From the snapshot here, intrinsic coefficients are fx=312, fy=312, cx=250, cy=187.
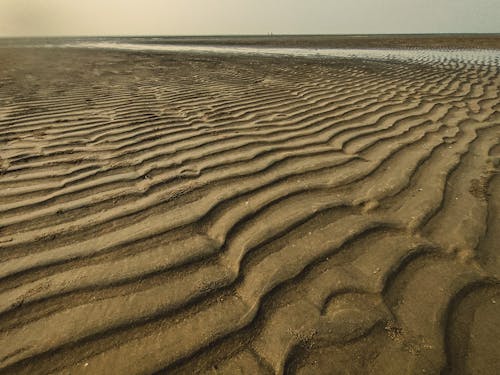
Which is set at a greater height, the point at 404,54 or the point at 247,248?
the point at 247,248

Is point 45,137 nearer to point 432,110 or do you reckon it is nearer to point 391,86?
point 432,110

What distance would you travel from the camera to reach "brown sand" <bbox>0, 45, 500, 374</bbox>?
48.7 inches

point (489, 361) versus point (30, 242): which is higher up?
point (30, 242)

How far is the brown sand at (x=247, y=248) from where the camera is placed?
124 cm

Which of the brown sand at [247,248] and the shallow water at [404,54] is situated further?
the shallow water at [404,54]

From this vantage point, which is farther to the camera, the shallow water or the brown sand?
the shallow water

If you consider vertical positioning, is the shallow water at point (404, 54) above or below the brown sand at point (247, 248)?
below

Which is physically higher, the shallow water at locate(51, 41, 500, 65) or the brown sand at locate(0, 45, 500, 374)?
the brown sand at locate(0, 45, 500, 374)

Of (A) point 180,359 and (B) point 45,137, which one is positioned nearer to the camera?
(A) point 180,359

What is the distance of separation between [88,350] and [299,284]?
0.94m

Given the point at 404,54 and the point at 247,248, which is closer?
the point at 247,248

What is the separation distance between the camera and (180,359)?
3.89ft

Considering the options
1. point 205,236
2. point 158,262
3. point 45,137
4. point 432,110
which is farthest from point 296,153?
point 432,110

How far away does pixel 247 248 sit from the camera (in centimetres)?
171
